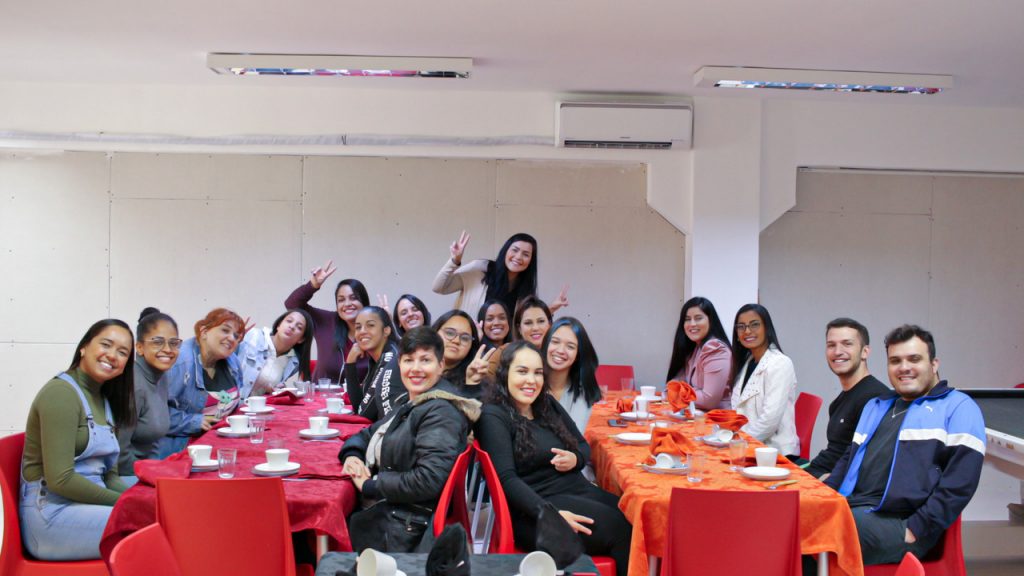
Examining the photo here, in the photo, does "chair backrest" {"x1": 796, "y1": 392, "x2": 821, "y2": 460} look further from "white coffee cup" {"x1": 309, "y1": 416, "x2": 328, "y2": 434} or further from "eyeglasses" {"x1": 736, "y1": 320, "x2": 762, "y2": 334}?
"white coffee cup" {"x1": 309, "y1": 416, "x2": 328, "y2": 434}

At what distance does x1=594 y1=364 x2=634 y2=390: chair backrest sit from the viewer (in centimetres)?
638

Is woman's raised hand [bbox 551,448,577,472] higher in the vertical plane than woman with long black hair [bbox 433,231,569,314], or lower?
lower

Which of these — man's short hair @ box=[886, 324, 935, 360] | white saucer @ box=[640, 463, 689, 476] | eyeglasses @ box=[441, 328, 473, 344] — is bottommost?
white saucer @ box=[640, 463, 689, 476]

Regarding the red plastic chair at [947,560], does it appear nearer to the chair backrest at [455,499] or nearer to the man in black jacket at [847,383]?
the man in black jacket at [847,383]

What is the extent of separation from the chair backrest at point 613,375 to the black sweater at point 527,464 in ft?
8.59

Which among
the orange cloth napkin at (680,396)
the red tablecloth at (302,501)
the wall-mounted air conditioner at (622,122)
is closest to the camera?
the red tablecloth at (302,501)

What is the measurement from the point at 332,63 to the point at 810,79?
10.9 feet

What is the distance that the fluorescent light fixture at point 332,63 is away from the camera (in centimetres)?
573

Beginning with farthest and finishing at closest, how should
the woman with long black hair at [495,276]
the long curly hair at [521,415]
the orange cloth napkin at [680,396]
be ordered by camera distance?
the woman with long black hair at [495,276] → the orange cloth napkin at [680,396] → the long curly hair at [521,415]

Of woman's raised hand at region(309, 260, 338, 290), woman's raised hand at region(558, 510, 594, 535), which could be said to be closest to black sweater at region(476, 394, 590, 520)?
woman's raised hand at region(558, 510, 594, 535)

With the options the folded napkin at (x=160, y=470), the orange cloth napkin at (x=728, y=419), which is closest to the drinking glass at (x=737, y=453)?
the orange cloth napkin at (x=728, y=419)

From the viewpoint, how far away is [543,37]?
5.23 metres

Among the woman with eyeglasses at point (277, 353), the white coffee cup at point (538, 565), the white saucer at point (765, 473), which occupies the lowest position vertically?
the white saucer at point (765, 473)

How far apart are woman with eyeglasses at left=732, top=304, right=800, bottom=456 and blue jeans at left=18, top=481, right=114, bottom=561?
3125mm
